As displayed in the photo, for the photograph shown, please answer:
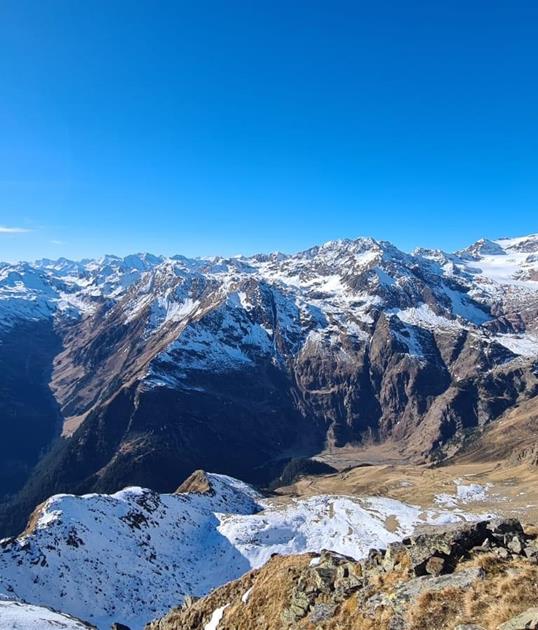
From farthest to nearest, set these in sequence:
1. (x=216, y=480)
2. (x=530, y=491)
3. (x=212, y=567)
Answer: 1. (x=530, y=491)
2. (x=216, y=480)
3. (x=212, y=567)

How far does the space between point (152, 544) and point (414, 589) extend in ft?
257

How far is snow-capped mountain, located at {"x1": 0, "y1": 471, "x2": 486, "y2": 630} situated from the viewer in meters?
68.7

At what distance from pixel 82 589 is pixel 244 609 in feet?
157

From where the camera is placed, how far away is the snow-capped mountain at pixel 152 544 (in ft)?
225

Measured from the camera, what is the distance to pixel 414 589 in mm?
23203

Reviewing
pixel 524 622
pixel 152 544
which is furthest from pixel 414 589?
pixel 152 544

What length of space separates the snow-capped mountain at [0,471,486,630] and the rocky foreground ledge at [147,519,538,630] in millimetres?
40462

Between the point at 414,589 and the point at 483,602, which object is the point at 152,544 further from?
the point at 483,602

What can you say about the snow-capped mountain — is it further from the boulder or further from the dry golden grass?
the boulder

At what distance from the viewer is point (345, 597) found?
26.7 m

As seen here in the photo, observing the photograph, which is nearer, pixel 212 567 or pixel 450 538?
pixel 450 538

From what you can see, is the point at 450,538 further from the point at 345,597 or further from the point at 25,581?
the point at 25,581

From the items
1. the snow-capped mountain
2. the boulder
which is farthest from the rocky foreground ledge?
the snow-capped mountain

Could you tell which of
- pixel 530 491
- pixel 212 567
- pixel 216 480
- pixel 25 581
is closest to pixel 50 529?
pixel 25 581
